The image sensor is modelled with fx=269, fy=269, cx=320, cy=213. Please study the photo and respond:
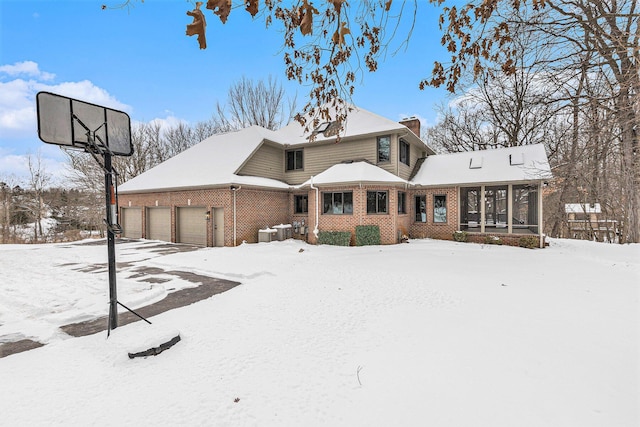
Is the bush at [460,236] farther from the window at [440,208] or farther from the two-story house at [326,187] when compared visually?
the window at [440,208]

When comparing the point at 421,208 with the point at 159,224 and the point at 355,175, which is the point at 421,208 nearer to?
the point at 355,175

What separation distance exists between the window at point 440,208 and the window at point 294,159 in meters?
7.92

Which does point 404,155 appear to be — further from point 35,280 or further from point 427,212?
point 35,280

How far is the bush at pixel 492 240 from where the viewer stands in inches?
500

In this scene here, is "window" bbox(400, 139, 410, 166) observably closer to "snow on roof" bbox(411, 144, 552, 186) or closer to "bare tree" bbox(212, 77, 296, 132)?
"snow on roof" bbox(411, 144, 552, 186)

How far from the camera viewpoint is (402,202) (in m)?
14.2

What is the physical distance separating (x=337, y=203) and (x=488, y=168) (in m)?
8.01

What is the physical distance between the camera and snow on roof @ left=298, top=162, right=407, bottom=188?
12.5 m

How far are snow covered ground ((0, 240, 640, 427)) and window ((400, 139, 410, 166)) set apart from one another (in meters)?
9.13

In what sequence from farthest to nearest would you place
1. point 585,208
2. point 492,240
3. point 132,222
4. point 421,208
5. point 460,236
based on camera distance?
point 585,208 < point 132,222 < point 421,208 < point 460,236 < point 492,240

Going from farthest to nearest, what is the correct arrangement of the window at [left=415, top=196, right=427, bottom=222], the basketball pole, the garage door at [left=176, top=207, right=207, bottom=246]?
the window at [left=415, top=196, right=427, bottom=222], the garage door at [left=176, top=207, right=207, bottom=246], the basketball pole

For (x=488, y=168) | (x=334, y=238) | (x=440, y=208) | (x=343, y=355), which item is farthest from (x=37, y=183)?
(x=488, y=168)

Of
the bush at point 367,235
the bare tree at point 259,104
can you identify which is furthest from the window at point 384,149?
the bare tree at point 259,104

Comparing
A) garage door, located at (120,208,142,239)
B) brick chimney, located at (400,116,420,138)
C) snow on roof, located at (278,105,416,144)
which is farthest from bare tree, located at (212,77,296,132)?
garage door, located at (120,208,142,239)
